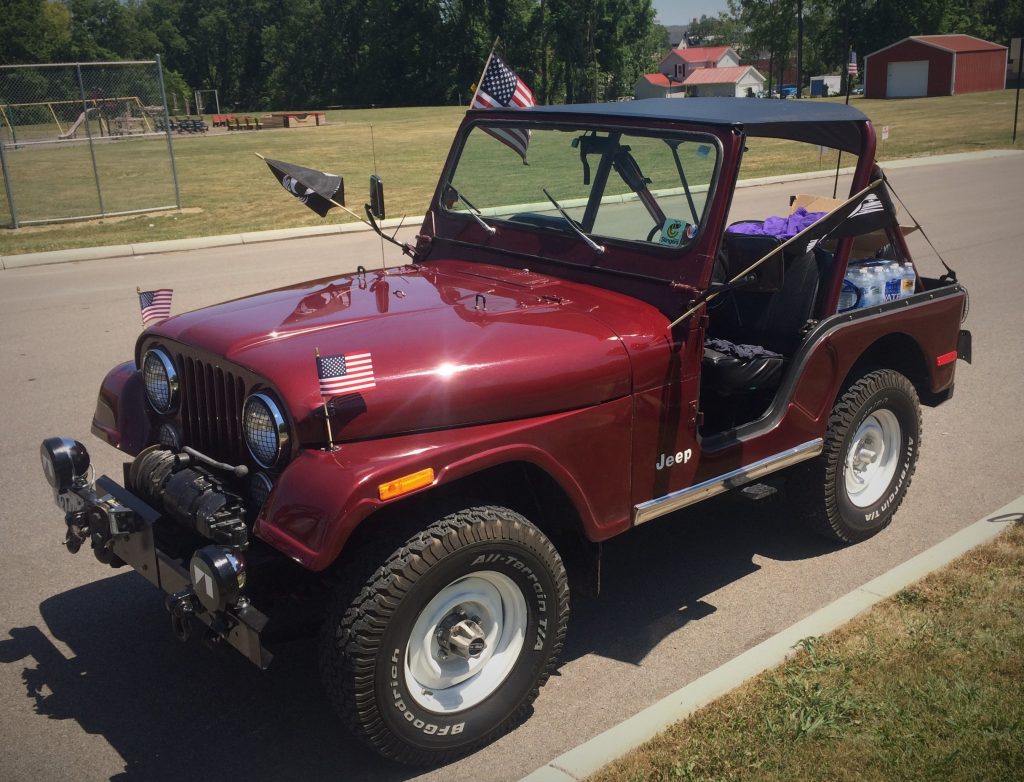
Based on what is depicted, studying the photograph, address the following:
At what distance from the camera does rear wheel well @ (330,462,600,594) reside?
9.89 feet

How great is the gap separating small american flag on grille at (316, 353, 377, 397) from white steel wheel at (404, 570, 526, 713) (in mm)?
679

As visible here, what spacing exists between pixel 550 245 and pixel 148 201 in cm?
1569

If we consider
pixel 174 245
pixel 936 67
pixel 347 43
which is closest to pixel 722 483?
pixel 174 245

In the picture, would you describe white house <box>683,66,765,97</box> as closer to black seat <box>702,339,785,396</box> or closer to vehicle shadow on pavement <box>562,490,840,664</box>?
vehicle shadow on pavement <box>562,490,840,664</box>

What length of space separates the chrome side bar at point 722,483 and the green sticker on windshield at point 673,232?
937 millimetres

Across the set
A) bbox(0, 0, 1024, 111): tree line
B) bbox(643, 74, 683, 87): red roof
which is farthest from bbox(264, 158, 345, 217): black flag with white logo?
bbox(643, 74, 683, 87): red roof

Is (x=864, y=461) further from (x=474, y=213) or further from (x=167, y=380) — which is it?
(x=167, y=380)

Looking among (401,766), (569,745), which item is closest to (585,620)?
(569,745)

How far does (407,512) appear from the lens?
10.2 ft

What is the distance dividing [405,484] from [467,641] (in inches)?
23.8

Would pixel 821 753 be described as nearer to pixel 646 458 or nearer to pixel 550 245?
pixel 646 458

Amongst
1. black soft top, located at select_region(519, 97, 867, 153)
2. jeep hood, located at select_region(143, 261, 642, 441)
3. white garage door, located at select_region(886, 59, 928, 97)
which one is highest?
white garage door, located at select_region(886, 59, 928, 97)

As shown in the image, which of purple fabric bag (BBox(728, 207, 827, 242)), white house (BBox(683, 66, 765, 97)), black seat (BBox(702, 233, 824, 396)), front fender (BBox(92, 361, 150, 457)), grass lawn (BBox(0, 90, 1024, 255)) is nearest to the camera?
front fender (BBox(92, 361, 150, 457))

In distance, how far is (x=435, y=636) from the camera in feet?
10.4
